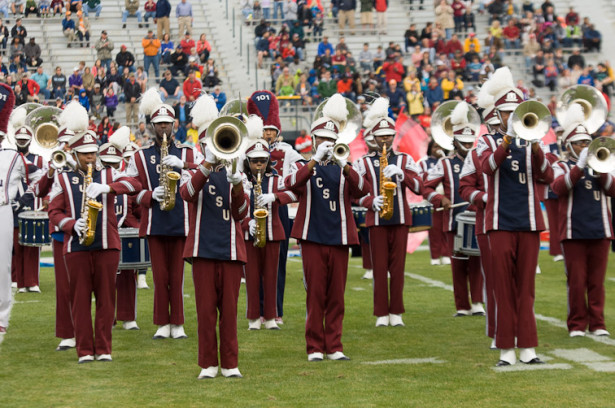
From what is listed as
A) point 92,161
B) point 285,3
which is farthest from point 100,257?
point 285,3

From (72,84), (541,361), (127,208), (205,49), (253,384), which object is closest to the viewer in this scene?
(253,384)

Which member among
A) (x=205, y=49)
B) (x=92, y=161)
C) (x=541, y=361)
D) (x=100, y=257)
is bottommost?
(x=541, y=361)

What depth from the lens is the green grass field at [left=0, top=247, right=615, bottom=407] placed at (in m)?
7.82

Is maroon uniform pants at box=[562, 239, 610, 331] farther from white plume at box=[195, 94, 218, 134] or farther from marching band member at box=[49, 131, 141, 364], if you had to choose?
marching band member at box=[49, 131, 141, 364]

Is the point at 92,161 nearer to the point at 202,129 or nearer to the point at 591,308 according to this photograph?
the point at 202,129

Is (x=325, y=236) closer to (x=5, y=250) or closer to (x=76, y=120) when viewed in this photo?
(x=76, y=120)

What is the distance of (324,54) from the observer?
28.8m

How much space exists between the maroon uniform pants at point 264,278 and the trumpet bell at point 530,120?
3.38 meters

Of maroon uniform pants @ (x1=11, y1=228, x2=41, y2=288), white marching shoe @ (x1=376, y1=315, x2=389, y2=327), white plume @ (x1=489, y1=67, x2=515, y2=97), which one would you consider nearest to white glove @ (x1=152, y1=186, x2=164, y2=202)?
white marching shoe @ (x1=376, y1=315, x2=389, y2=327)

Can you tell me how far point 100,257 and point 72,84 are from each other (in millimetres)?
17737

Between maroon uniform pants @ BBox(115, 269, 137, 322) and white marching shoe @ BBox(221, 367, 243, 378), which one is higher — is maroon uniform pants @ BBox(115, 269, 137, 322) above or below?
above

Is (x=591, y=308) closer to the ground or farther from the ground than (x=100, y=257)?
closer to the ground

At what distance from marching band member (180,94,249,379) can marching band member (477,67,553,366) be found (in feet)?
6.30

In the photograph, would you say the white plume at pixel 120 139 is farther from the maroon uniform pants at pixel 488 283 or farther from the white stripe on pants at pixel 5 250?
the maroon uniform pants at pixel 488 283
